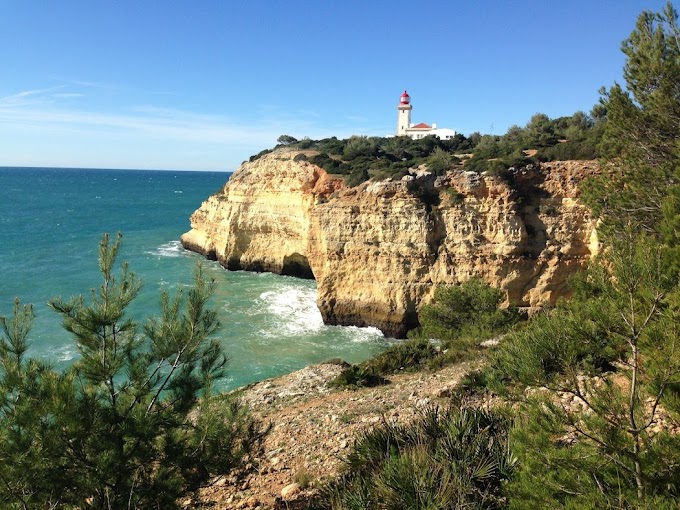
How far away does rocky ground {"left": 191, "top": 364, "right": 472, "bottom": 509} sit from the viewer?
662 centimetres

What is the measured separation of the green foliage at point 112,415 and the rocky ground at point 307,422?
3.94ft

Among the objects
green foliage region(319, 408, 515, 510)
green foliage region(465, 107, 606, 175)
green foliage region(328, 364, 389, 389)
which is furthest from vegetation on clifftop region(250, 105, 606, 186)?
green foliage region(319, 408, 515, 510)

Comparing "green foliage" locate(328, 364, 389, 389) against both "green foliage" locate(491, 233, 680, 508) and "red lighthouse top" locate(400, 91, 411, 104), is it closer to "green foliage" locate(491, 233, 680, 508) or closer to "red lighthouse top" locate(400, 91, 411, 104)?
"green foliage" locate(491, 233, 680, 508)

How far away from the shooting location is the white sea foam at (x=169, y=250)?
126 feet

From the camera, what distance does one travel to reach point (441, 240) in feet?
Result: 71.1

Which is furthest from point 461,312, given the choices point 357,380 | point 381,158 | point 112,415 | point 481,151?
point 381,158

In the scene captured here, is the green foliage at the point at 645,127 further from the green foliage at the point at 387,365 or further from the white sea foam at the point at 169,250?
the white sea foam at the point at 169,250

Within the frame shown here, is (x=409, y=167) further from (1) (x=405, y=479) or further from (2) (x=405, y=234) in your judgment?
(1) (x=405, y=479)

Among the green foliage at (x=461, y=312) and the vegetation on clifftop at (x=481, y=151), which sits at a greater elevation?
the vegetation on clifftop at (x=481, y=151)

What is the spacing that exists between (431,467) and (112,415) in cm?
337

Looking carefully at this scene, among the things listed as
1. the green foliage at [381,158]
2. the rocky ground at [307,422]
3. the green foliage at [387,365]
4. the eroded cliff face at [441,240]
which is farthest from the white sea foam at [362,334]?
the green foliage at [381,158]

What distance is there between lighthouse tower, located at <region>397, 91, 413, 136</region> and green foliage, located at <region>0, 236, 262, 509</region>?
56381 mm

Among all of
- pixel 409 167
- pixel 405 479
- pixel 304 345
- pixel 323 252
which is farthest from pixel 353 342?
pixel 405 479

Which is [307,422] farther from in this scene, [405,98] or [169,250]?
[405,98]
